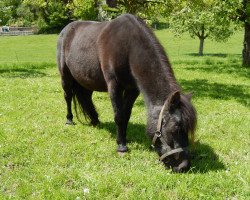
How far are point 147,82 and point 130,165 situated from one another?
1.43m

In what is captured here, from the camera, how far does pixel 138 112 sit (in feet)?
32.2

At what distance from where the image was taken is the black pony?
5.29m

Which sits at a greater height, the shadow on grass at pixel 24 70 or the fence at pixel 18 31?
the shadow on grass at pixel 24 70

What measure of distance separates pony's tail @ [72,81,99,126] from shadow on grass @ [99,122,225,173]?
0.32 metres

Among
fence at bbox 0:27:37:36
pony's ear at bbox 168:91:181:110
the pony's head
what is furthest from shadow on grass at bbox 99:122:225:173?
fence at bbox 0:27:37:36

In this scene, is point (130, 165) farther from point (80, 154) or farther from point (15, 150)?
point (15, 150)

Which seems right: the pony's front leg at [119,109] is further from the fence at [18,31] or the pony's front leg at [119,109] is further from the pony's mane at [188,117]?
the fence at [18,31]

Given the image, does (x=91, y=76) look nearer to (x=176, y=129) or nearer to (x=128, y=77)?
(x=128, y=77)

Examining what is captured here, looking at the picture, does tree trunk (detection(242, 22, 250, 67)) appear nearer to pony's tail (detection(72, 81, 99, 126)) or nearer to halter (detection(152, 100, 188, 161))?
pony's tail (detection(72, 81, 99, 126))

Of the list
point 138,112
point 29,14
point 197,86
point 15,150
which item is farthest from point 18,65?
point 29,14

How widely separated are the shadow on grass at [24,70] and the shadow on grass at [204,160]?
12.0 metres

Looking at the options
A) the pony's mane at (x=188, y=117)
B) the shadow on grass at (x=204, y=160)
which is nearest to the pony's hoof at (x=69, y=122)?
the shadow on grass at (x=204, y=160)

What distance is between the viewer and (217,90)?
13.6 meters

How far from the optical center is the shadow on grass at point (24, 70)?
17.5 metres
